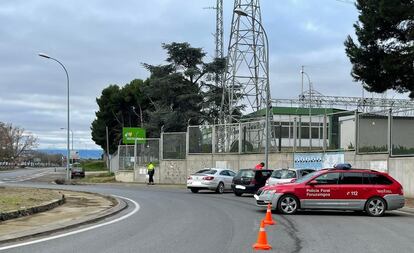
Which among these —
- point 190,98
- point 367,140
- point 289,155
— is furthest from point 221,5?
point 367,140

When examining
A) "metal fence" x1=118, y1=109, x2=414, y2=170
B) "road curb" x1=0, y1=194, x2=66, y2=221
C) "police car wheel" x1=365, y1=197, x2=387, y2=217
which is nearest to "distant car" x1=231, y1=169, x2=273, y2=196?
"metal fence" x1=118, y1=109, x2=414, y2=170

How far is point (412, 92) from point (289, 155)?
1186cm

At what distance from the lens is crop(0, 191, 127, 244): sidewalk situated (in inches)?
472

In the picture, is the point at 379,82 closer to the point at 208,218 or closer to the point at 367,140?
the point at 367,140

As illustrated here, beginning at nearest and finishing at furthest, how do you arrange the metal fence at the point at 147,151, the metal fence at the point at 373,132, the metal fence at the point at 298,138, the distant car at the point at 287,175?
the distant car at the point at 287,175 → the metal fence at the point at 298,138 → the metal fence at the point at 373,132 → the metal fence at the point at 147,151

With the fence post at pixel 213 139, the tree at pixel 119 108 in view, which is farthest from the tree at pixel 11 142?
the fence post at pixel 213 139

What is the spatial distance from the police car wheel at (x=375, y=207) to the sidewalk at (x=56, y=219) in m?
8.21

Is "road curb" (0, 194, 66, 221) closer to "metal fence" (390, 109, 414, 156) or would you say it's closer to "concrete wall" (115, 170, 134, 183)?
"metal fence" (390, 109, 414, 156)

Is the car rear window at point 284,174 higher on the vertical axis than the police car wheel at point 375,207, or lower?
higher

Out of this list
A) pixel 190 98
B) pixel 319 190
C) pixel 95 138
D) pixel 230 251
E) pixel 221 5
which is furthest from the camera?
pixel 95 138

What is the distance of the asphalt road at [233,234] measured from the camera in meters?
10.3

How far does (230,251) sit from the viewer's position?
9.86 metres

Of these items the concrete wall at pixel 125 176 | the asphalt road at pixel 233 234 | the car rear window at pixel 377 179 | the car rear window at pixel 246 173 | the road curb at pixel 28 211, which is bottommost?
the concrete wall at pixel 125 176

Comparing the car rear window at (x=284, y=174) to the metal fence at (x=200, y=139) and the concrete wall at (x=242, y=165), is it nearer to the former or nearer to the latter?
the concrete wall at (x=242, y=165)
